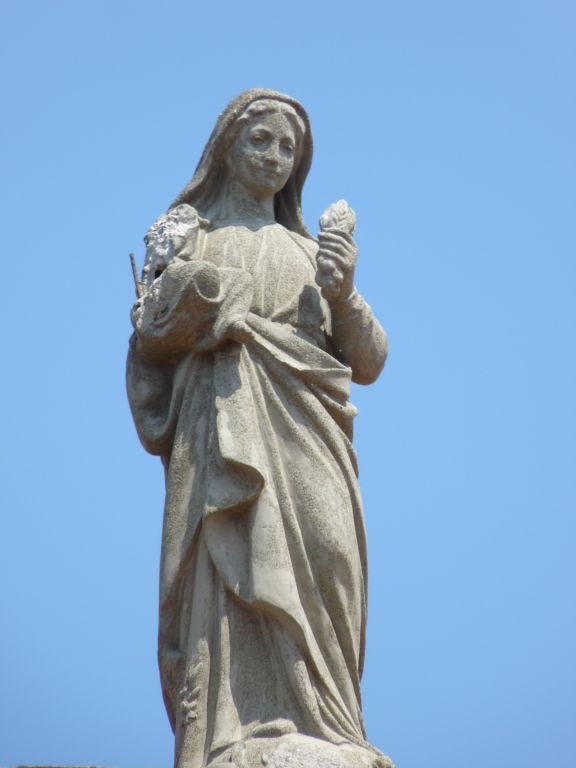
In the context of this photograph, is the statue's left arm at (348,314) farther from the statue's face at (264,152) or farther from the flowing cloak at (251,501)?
the statue's face at (264,152)

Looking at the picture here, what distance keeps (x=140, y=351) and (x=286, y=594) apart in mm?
1966

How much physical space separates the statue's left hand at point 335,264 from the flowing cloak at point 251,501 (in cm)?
21

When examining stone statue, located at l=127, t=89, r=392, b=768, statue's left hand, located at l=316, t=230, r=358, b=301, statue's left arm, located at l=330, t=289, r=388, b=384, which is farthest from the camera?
statue's left arm, located at l=330, t=289, r=388, b=384

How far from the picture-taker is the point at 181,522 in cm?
943

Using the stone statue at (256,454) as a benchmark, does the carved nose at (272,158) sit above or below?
above

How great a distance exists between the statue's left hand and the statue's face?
0.82m

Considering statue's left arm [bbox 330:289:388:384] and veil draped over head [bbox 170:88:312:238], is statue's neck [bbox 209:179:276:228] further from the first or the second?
statue's left arm [bbox 330:289:388:384]

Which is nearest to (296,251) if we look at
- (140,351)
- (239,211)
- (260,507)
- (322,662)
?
(239,211)

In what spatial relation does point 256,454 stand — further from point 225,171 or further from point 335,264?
point 225,171

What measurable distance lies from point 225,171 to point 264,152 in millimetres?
371

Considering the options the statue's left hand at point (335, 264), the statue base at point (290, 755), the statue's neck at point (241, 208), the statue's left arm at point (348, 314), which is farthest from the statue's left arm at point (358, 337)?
the statue base at point (290, 755)

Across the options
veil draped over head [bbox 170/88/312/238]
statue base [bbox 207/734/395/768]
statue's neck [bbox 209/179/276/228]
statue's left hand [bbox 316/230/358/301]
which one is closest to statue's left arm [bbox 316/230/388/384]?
statue's left hand [bbox 316/230/358/301]

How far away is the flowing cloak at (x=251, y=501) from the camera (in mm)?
9023

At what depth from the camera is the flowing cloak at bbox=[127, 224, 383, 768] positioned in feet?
29.6
